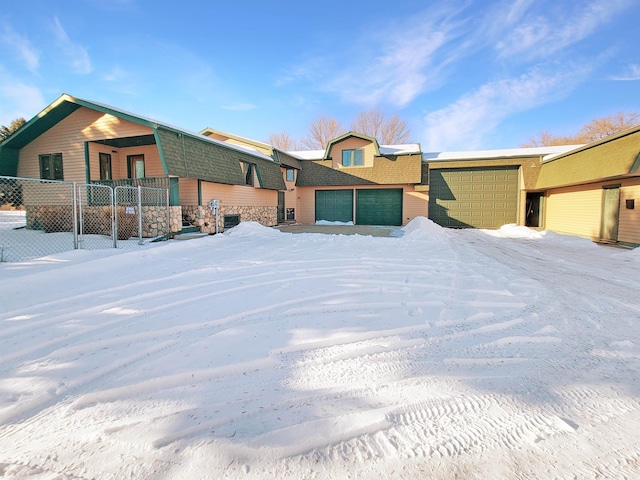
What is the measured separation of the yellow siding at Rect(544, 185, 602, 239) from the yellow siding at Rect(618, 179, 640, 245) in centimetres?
116

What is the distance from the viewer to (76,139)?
10.8m

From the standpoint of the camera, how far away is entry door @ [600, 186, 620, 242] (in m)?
10.2

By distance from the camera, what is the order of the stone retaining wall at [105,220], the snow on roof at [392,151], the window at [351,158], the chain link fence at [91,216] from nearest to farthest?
the chain link fence at [91,216]
the stone retaining wall at [105,220]
the snow on roof at [392,151]
the window at [351,158]

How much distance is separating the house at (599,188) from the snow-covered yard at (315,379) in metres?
7.54

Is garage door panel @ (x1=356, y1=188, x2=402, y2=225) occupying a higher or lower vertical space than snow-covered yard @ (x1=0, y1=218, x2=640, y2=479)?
higher

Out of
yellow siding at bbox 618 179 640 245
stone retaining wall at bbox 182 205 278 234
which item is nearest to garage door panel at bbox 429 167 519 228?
yellow siding at bbox 618 179 640 245

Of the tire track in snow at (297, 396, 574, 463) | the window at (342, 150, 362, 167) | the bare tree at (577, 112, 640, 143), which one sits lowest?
the tire track in snow at (297, 396, 574, 463)

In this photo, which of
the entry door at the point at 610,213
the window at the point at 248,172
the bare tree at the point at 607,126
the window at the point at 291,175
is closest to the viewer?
the entry door at the point at 610,213

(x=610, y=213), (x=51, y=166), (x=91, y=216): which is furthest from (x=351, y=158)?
(x=51, y=166)

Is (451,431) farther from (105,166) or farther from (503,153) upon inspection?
(503,153)

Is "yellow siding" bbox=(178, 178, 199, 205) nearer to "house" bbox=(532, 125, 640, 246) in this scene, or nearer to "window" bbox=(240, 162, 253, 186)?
"window" bbox=(240, 162, 253, 186)

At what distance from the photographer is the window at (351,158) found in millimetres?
17500

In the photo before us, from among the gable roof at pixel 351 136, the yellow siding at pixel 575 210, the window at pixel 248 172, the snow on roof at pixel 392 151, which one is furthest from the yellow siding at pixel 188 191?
the yellow siding at pixel 575 210

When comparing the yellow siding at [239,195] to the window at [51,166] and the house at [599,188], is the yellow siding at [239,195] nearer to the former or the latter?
the window at [51,166]
